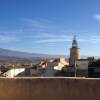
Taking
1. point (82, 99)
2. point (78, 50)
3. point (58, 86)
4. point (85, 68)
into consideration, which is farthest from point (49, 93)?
point (78, 50)

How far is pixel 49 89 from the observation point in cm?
688

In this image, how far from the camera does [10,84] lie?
7152mm

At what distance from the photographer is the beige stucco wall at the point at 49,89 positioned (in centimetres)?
662

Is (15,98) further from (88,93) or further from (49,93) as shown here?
(88,93)

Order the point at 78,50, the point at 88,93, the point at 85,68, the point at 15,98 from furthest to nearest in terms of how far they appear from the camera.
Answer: the point at 78,50
the point at 85,68
the point at 15,98
the point at 88,93

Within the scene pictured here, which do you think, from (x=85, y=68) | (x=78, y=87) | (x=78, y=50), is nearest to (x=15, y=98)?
(x=78, y=87)

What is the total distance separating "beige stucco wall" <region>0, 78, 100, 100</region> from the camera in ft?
21.7

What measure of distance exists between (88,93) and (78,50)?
45.3m

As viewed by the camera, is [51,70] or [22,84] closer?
[22,84]

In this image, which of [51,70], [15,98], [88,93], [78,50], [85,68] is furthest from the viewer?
[78,50]

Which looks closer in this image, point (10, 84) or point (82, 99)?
point (82, 99)

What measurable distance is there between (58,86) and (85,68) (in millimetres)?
27566

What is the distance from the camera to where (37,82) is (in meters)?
7.03

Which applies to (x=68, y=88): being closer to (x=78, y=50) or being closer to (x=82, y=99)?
(x=82, y=99)
